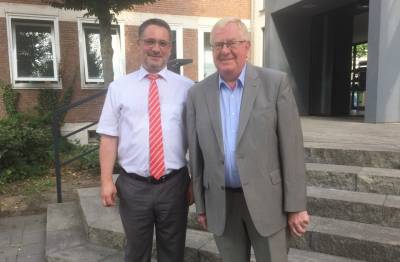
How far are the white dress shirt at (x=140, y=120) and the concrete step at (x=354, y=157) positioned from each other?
2106 millimetres

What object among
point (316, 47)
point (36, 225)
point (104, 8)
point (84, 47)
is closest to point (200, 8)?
point (84, 47)

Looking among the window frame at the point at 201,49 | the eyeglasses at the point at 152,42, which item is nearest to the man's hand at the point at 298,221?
the eyeglasses at the point at 152,42

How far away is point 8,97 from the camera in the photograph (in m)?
11.1

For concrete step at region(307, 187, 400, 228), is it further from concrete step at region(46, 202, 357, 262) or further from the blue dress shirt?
the blue dress shirt

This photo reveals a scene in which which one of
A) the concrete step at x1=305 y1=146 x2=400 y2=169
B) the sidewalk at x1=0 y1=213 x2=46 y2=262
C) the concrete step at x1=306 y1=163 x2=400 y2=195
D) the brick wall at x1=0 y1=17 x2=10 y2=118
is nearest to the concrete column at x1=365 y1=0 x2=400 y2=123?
the concrete step at x1=305 y1=146 x2=400 y2=169

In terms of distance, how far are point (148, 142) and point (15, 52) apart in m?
10.8

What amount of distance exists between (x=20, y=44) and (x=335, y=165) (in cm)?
1057

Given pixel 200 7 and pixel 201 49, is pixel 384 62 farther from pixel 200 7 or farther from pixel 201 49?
pixel 200 7

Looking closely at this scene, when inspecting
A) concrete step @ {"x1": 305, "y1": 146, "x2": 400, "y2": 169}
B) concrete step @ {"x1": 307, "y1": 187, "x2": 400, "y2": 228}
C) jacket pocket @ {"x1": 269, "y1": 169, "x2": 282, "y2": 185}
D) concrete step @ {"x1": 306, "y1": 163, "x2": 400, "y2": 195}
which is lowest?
concrete step @ {"x1": 307, "y1": 187, "x2": 400, "y2": 228}

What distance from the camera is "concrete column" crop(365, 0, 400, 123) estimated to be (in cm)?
659

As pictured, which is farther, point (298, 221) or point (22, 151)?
point (22, 151)

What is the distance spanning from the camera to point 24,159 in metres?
7.18

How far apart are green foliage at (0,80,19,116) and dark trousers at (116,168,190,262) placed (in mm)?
10066

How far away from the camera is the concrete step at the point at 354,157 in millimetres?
3627
